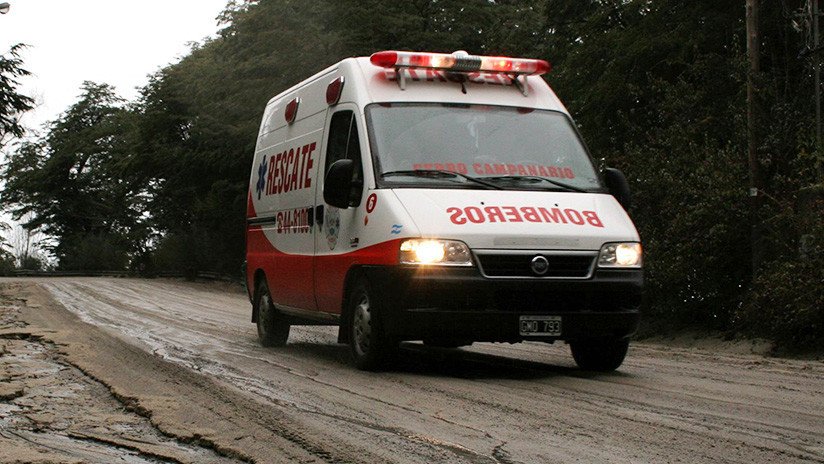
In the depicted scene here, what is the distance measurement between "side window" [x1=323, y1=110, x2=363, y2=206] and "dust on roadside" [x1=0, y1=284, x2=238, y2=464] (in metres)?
2.62

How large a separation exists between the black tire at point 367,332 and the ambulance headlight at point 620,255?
1.75m

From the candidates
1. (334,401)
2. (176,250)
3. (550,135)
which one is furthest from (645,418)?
(176,250)

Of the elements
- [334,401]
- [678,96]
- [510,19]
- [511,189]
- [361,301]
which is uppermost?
[510,19]

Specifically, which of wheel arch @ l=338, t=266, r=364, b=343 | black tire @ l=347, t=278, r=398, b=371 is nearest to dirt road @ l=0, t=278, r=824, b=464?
black tire @ l=347, t=278, r=398, b=371

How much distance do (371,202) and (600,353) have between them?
2.36 meters

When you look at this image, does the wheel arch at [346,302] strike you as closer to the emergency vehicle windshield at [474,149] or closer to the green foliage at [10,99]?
the emergency vehicle windshield at [474,149]

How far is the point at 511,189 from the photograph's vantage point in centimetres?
977

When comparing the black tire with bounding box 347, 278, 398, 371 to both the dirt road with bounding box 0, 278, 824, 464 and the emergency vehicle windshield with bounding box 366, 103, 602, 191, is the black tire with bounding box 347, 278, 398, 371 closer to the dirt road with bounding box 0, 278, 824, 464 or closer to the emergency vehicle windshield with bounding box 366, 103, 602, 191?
the dirt road with bounding box 0, 278, 824, 464

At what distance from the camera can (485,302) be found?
30.1ft

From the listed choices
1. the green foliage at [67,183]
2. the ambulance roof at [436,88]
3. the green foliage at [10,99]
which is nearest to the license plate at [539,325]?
the ambulance roof at [436,88]

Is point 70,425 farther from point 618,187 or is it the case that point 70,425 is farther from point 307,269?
point 618,187

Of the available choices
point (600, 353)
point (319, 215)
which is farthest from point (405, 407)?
point (319, 215)

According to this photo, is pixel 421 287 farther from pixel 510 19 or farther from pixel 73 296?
pixel 510 19

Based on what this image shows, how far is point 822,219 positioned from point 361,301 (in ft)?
21.1
